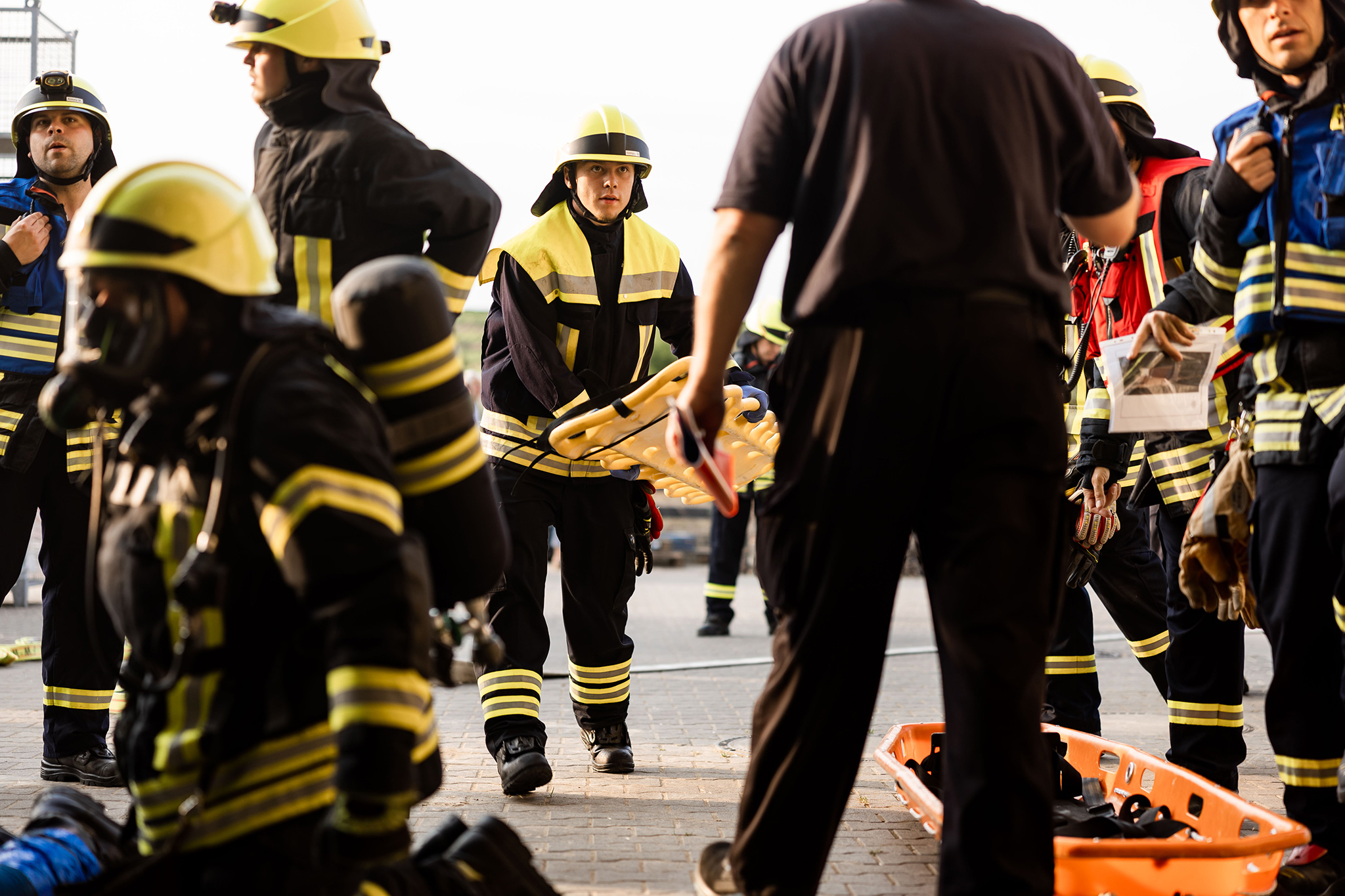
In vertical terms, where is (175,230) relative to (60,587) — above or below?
above

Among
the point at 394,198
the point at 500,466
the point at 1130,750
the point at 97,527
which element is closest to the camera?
the point at 97,527

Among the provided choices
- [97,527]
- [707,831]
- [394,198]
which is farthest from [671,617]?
[97,527]

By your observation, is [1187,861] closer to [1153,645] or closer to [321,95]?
[1153,645]

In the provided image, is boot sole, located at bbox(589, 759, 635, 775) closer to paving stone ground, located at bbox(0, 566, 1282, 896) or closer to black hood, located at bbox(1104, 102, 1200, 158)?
paving stone ground, located at bbox(0, 566, 1282, 896)

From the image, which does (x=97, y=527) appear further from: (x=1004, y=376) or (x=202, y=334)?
(x=1004, y=376)

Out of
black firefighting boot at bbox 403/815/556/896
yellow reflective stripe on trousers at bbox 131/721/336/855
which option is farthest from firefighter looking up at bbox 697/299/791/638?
yellow reflective stripe on trousers at bbox 131/721/336/855

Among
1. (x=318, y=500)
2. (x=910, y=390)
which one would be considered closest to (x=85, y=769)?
(x=318, y=500)

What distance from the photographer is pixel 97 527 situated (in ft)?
8.30

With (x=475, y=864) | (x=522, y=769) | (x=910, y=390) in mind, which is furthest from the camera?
(x=522, y=769)

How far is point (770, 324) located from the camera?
1145 cm

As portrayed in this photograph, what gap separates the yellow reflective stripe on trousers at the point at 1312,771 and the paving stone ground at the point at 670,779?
1.00 m

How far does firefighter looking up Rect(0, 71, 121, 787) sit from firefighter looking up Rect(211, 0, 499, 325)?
2.04 m

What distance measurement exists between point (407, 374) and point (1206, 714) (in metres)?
3.20

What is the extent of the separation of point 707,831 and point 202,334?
2.52 meters
